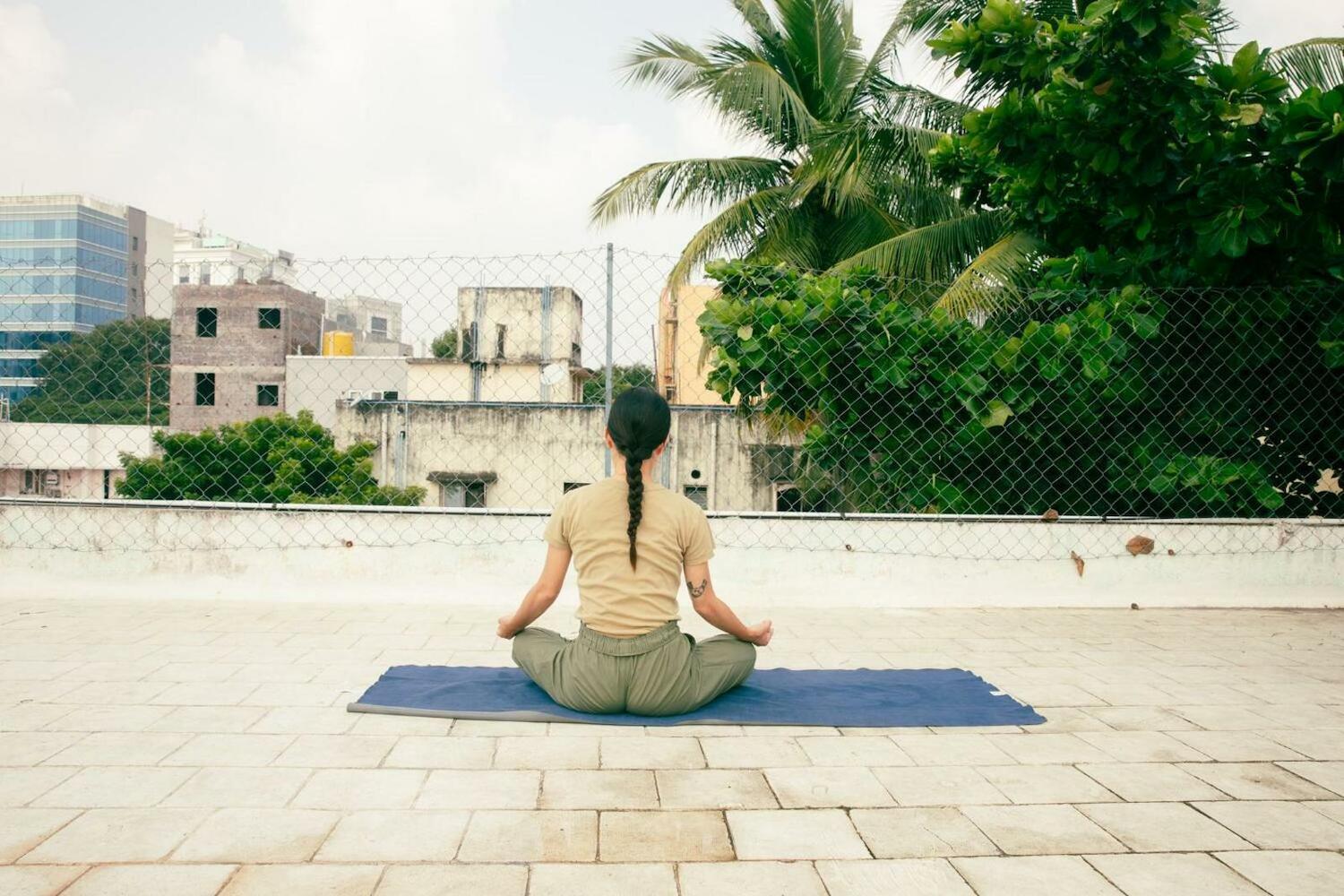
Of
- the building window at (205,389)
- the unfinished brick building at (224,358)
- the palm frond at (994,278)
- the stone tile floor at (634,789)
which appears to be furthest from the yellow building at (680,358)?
the building window at (205,389)

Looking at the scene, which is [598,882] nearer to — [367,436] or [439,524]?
[439,524]

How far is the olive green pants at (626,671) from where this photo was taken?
3.49 meters

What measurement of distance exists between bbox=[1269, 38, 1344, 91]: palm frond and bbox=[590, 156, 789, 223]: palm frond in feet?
19.7

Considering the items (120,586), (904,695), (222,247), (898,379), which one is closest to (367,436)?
(120,586)

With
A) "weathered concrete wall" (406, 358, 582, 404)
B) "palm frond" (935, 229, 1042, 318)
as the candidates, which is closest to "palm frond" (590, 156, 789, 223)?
"palm frond" (935, 229, 1042, 318)

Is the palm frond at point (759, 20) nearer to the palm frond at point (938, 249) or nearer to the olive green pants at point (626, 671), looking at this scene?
the palm frond at point (938, 249)

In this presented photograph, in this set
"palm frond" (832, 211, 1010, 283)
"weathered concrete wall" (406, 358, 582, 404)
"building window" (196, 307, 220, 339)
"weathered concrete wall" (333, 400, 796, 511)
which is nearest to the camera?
"palm frond" (832, 211, 1010, 283)

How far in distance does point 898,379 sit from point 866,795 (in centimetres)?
335

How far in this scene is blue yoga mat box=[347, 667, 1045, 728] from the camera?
11.6 ft

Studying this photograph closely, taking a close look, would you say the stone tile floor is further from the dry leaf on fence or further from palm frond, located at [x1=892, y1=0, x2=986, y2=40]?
palm frond, located at [x1=892, y1=0, x2=986, y2=40]

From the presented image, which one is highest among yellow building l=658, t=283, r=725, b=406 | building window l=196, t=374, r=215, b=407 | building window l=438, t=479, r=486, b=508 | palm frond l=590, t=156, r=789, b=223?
palm frond l=590, t=156, r=789, b=223

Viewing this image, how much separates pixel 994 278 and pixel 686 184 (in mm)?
5784

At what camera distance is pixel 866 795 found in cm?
287

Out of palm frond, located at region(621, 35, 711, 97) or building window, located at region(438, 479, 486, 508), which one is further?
building window, located at region(438, 479, 486, 508)
